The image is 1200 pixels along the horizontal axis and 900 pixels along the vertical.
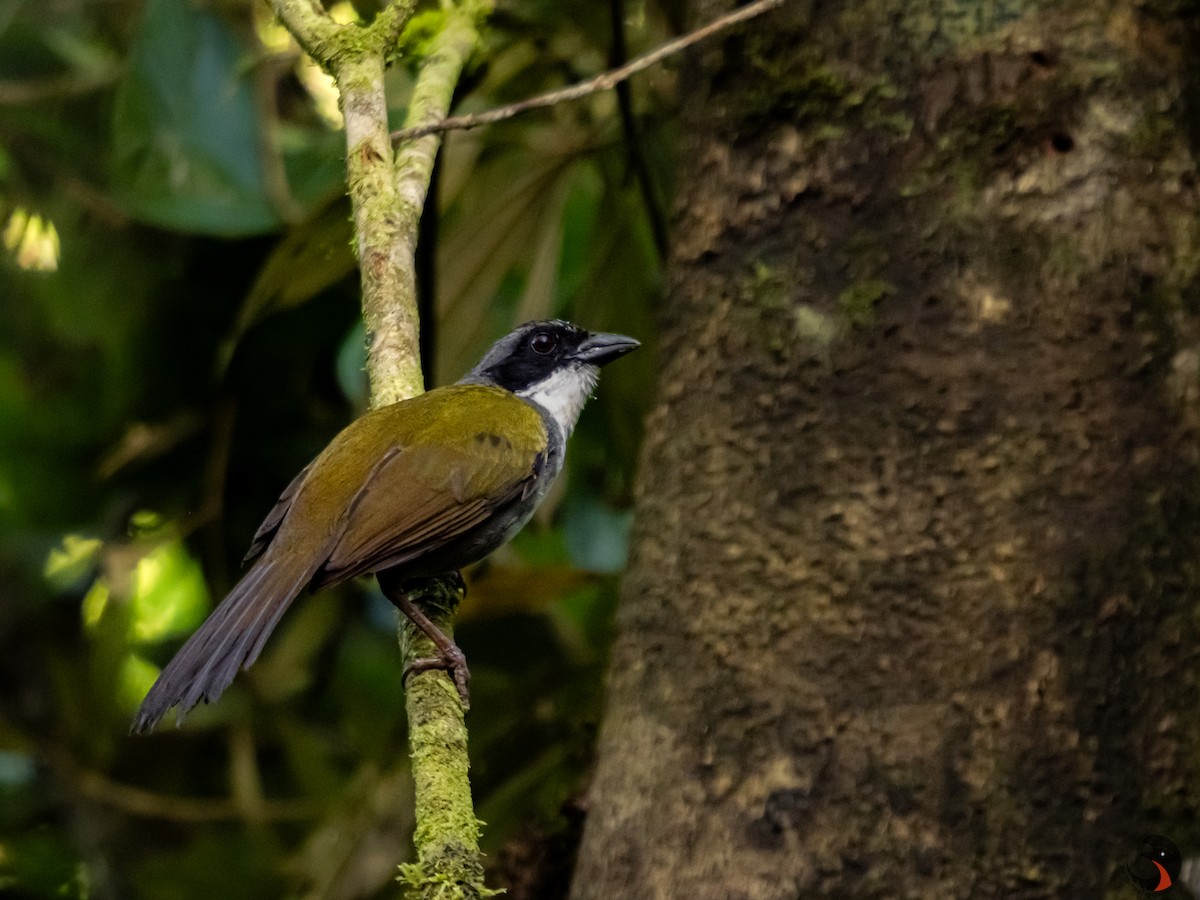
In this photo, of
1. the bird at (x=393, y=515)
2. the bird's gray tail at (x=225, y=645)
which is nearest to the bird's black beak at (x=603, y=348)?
the bird at (x=393, y=515)

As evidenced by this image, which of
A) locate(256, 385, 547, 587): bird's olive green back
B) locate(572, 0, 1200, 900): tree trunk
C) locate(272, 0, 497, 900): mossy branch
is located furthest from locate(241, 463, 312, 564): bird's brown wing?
locate(572, 0, 1200, 900): tree trunk

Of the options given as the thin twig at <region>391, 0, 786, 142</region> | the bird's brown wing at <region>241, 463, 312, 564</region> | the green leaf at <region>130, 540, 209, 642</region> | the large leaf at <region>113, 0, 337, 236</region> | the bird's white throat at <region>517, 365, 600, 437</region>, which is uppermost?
the large leaf at <region>113, 0, 337, 236</region>

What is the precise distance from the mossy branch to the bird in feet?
0.26

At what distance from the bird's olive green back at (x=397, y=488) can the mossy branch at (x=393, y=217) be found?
5.2 inches

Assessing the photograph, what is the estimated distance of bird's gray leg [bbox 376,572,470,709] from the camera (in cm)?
219

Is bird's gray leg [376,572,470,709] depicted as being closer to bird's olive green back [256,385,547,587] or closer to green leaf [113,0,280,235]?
bird's olive green back [256,385,547,587]

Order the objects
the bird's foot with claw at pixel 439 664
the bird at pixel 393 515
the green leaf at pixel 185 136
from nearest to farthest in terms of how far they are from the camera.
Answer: the bird's foot with claw at pixel 439 664
the bird at pixel 393 515
the green leaf at pixel 185 136

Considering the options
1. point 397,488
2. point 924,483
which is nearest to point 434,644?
point 397,488

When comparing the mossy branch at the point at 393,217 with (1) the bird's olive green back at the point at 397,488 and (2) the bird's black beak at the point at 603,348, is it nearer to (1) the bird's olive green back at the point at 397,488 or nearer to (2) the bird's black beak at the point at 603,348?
(1) the bird's olive green back at the point at 397,488

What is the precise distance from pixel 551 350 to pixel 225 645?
1403 mm

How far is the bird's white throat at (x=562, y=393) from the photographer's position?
136 inches

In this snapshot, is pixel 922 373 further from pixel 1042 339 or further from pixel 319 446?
pixel 319 446

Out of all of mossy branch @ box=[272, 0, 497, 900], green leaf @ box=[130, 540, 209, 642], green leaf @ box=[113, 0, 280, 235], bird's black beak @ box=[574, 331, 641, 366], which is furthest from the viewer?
green leaf @ box=[130, 540, 209, 642]

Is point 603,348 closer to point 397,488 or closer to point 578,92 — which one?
point 397,488
